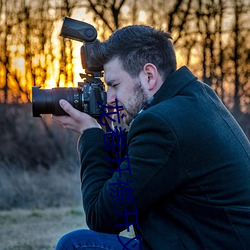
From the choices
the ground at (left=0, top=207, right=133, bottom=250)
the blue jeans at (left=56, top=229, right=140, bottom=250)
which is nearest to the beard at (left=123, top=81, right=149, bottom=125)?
the blue jeans at (left=56, top=229, right=140, bottom=250)

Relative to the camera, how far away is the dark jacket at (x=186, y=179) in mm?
2066

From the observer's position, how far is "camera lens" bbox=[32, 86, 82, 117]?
8.51 feet

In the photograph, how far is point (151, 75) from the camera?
2.35m

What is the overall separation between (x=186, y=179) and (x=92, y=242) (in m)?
0.58

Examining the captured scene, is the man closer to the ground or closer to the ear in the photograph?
the ear

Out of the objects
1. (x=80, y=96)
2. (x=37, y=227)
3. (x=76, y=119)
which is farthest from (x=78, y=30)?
(x=37, y=227)

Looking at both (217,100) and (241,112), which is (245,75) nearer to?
(241,112)

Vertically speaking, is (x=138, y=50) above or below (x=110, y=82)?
above

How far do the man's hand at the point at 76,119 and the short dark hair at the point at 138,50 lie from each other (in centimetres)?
29

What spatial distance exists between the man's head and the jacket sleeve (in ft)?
0.77

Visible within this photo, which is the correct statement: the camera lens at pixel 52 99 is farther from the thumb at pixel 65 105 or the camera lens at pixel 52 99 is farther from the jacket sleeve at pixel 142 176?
the jacket sleeve at pixel 142 176

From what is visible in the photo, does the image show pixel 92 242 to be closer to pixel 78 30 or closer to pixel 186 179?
pixel 186 179

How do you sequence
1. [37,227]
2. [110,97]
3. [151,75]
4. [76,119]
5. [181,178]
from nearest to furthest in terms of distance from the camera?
1. [181,178]
2. [151,75]
3. [110,97]
4. [76,119]
5. [37,227]

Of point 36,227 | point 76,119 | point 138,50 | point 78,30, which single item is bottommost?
point 36,227
